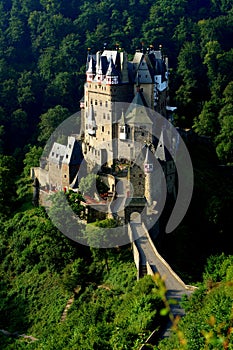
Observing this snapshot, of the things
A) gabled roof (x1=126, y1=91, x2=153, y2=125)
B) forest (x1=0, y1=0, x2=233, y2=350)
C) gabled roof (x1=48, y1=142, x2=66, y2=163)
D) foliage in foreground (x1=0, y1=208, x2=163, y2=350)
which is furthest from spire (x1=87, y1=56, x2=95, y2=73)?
foliage in foreground (x1=0, y1=208, x2=163, y2=350)

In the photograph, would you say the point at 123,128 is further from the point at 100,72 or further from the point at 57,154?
the point at 57,154

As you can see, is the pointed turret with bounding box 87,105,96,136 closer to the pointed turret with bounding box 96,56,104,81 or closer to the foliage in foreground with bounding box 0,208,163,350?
the pointed turret with bounding box 96,56,104,81

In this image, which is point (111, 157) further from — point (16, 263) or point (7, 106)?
point (7, 106)

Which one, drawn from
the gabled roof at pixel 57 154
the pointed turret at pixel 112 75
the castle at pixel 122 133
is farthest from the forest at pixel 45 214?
the pointed turret at pixel 112 75

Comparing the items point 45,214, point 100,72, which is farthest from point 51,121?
point 45,214

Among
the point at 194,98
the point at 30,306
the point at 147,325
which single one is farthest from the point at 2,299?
the point at 194,98
